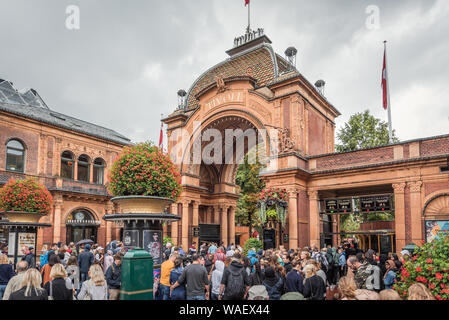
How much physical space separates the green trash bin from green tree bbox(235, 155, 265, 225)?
30.1m

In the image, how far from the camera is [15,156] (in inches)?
986

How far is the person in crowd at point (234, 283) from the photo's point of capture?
22.4 feet

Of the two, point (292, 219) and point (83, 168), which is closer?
point (292, 219)

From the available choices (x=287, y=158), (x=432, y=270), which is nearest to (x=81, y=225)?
(x=287, y=158)

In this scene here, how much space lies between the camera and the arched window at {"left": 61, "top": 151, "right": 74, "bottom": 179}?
28.1m

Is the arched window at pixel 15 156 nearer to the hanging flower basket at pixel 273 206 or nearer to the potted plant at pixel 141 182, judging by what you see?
the hanging flower basket at pixel 273 206

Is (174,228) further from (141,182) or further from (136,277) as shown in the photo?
(136,277)

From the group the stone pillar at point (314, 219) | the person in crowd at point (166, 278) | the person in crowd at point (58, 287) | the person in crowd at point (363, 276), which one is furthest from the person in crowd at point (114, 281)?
the stone pillar at point (314, 219)

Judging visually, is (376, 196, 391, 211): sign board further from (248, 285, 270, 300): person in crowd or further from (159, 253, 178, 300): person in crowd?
(248, 285, 270, 300): person in crowd

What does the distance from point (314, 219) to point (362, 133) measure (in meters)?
18.3

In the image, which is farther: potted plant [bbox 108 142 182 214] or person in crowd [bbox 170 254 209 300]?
potted plant [bbox 108 142 182 214]

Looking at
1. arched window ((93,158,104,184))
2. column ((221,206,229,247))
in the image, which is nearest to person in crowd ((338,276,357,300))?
column ((221,206,229,247))
